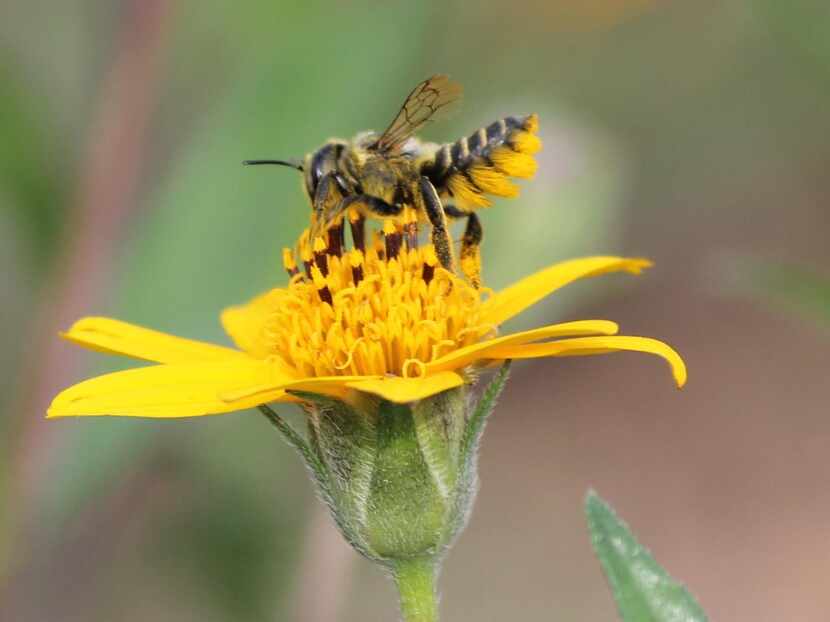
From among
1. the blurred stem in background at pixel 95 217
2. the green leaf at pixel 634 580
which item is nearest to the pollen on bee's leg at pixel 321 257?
A: the green leaf at pixel 634 580

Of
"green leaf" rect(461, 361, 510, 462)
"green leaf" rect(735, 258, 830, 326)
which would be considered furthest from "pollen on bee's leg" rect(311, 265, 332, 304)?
"green leaf" rect(735, 258, 830, 326)

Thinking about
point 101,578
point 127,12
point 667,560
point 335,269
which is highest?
point 127,12

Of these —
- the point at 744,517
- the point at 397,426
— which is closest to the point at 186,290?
the point at 397,426

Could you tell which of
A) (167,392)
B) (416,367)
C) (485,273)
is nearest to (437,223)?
(416,367)

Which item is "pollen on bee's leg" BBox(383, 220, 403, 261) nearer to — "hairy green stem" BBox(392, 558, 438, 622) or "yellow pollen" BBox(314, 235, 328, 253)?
"yellow pollen" BBox(314, 235, 328, 253)

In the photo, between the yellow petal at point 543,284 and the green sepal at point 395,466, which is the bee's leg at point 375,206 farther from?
the green sepal at point 395,466

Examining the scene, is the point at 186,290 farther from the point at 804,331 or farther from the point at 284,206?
the point at 804,331
